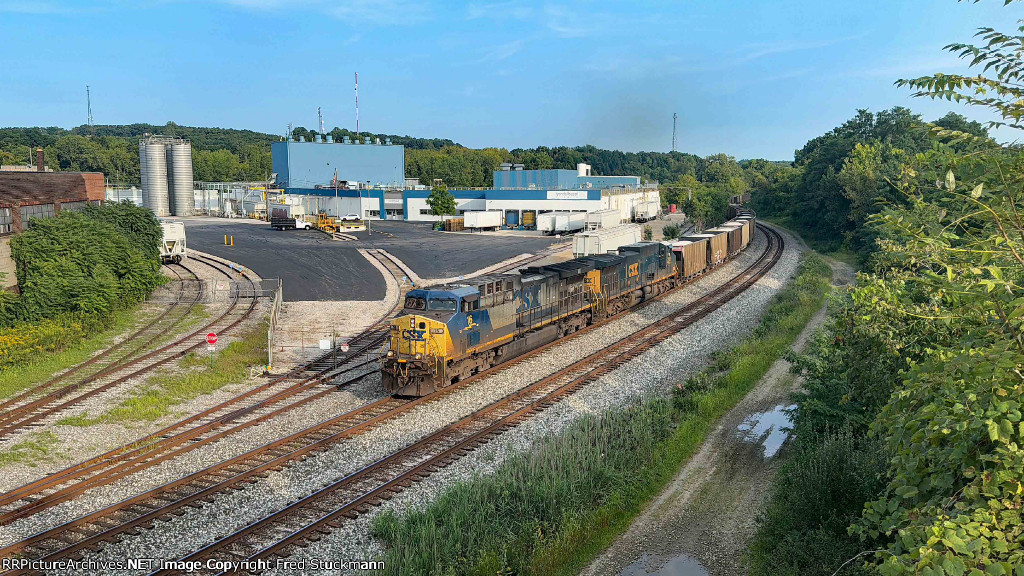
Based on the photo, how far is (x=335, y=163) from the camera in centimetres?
10725

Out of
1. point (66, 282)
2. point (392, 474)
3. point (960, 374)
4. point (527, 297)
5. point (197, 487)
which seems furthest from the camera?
point (66, 282)

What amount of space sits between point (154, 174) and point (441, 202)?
40.8 meters

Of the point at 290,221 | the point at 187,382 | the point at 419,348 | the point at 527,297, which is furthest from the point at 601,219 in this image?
the point at 187,382

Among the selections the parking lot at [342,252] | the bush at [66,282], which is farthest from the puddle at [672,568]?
the parking lot at [342,252]

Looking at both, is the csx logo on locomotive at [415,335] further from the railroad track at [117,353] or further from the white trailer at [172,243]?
the white trailer at [172,243]

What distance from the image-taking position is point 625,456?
16172mm

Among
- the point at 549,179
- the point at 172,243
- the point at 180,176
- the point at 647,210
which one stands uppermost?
the point at 180,176

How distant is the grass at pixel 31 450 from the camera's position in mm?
16359

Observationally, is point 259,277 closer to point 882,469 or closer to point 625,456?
point 625,456

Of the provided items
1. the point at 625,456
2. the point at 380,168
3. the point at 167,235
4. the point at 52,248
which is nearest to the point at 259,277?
the point at 167,235

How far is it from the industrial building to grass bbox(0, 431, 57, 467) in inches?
591

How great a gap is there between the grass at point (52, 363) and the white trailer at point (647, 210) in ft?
227

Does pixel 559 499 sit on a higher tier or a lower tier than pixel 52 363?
lower

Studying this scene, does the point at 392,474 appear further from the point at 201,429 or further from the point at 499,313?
the point at 499,313
